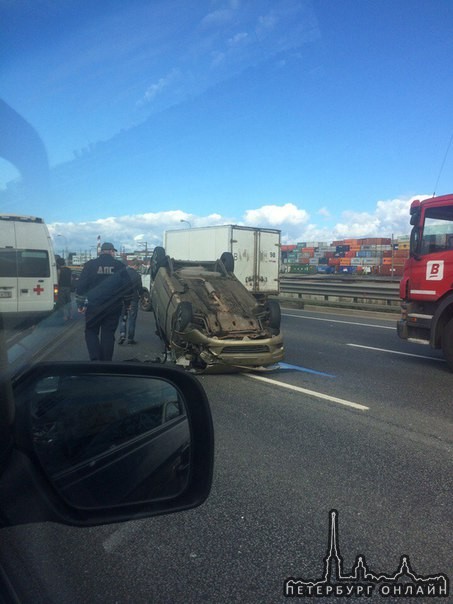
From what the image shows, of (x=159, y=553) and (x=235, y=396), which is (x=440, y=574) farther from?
(x=235, y=396)

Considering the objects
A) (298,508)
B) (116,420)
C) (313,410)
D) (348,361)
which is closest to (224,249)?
(348,361)

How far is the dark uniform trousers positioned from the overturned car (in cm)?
99

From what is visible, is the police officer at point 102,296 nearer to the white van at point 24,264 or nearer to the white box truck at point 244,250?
the white van at point 24,264

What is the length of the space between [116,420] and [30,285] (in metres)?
3.67

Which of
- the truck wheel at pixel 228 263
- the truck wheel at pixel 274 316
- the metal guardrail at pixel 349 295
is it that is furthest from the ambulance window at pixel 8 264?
the metal guardrail at pixel 349 295

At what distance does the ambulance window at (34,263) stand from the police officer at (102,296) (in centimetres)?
66

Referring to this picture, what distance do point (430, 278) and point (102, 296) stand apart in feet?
17.4

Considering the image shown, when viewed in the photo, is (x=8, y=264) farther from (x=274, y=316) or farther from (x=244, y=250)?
(x=244, y=250)

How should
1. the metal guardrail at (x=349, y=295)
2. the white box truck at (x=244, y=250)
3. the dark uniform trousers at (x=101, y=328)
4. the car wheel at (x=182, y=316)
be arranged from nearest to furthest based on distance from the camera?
the dark uniform trousers at (x=101, y=328) < the car wheel at (x=182, y=316) < the white box truck at (x=244, y=250) < the metal guardrail at (x=349, y=295)

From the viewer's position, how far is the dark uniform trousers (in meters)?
7.31

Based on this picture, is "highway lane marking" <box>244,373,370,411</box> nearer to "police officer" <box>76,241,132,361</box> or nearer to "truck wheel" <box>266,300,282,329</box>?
"truck wheel" <box>266,300,282,329</box>

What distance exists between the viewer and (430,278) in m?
8.61

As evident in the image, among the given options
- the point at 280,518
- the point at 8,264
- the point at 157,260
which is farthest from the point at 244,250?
the point at 280,518

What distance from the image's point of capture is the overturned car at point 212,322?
7.60 m
